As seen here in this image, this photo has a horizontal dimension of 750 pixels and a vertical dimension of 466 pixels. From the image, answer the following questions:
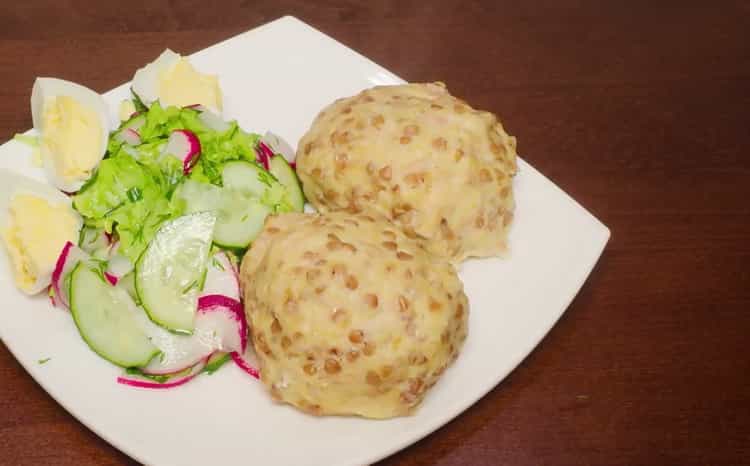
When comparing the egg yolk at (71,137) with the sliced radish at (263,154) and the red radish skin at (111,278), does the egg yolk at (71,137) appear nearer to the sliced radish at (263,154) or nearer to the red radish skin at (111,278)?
the red radish skin at (111,278)

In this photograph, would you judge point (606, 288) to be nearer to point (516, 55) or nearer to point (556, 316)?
point (556, 316)

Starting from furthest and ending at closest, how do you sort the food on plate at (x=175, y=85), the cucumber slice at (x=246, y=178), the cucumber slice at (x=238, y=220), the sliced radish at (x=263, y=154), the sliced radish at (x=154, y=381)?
the food on plate at (x=175, y=85) < the sliced radish at (x=263, y=154) < the cucumber slice at (x=246, y=178) < the cucumber slice at (x=238, y=220) < the sliced radish at (x=154, y=381)

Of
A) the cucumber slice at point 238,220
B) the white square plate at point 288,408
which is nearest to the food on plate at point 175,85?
the white square plate at point 288,408

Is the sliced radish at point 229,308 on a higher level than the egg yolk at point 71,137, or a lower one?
lower

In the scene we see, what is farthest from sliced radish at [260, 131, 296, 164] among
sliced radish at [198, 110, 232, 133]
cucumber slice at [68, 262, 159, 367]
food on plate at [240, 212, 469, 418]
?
cucumber slice at [68, 262, 159, 367]

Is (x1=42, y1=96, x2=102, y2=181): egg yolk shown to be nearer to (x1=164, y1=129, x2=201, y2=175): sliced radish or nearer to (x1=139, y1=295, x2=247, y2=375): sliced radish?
(x1=164, y1=129, x2=201, y2=175): sliced radish

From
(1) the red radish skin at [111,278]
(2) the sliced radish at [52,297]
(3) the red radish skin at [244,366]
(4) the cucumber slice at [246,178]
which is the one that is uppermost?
(4) the cucumber slice at [246,178]
